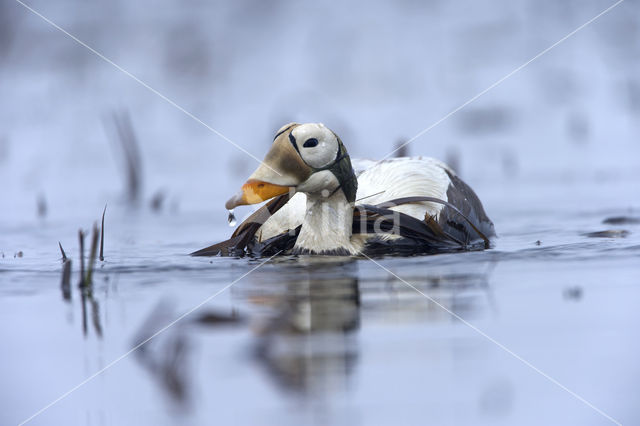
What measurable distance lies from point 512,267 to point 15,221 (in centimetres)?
664

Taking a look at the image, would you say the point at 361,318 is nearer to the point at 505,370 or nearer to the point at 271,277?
the point at 505,370

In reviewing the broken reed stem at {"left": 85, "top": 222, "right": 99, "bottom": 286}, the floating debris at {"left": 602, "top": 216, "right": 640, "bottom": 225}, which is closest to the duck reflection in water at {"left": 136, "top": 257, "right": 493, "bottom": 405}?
the broken reed stem at {"left": 85, "top": 222, "right": 99, "bottom": 286}

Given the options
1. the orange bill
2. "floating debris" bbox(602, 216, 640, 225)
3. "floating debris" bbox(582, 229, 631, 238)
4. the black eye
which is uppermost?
the black eye

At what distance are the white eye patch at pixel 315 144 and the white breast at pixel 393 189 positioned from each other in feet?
2.44

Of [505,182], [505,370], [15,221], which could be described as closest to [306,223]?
[505,370]

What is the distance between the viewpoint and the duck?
679cm

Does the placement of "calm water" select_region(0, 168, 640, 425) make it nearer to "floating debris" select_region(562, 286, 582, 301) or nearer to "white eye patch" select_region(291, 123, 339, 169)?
Result: "floating debris" select_region(562, 286, 582, 301)

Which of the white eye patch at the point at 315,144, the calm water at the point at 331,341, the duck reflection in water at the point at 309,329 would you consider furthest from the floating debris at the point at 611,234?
the duck reflection in water at the point at 309,329

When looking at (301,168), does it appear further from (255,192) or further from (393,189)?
(393,189)

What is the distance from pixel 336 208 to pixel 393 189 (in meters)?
0.75

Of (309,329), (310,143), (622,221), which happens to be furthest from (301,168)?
(622,221)

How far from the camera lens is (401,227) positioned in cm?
703

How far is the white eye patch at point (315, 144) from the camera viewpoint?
6.84m

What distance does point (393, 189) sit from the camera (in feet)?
25.2
